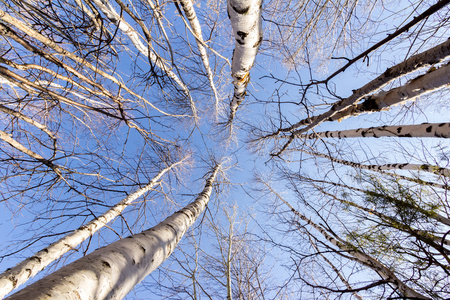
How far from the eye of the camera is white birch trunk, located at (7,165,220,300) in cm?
71

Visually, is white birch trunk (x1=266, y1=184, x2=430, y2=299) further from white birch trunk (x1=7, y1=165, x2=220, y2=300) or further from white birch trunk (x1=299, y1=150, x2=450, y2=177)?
white birch trunk (x1=7, y1=165, x2=220, y2=300)

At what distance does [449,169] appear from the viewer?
3.16 m

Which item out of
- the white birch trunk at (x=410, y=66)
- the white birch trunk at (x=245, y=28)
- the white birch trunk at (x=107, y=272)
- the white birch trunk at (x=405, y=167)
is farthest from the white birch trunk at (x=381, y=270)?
the white birch trunk at (x=245, y=28)

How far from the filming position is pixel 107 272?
0.87 meters

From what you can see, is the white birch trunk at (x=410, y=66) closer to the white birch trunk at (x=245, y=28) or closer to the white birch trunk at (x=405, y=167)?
the white birch trunk at (x=405, y=167)

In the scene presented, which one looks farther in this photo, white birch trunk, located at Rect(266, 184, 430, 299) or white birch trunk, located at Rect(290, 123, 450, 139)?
white birch trunk, located at Rect(290, 123, 450, 139)

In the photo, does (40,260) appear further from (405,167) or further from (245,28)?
(405,167)

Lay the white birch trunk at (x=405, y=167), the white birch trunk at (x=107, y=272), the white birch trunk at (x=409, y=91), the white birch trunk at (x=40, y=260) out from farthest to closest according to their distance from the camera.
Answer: the white birch trunk at (x=405, y=167) < the white birch trunk at (x=40, y=260) < the white birch trunk at (x=409, y=91) < the white birch trunk at (x=107, y=272)

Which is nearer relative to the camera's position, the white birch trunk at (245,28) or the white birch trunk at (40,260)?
the white birch trunk at (245,28)

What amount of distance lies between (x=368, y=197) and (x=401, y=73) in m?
2.30

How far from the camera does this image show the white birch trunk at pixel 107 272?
0.71 meters

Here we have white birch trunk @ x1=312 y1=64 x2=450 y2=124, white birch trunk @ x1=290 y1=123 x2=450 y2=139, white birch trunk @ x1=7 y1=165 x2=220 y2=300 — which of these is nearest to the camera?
white birch trunk @ x1=7 y1=165 x2=220 y2=300

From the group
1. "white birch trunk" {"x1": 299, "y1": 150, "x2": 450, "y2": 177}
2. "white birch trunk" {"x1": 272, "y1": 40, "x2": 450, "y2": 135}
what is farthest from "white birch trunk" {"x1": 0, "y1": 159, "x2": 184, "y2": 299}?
"white birch trunk" {"x1": 299, "y1": 150, "x2": 450, "y2": 177}

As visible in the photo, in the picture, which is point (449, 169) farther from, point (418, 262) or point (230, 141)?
point (230, 141)
